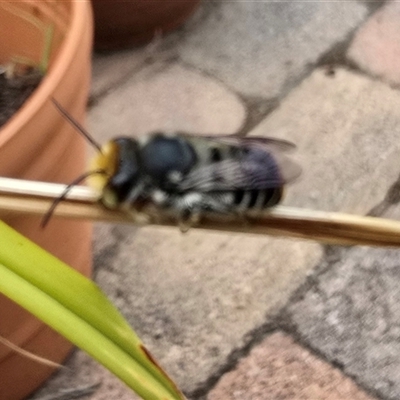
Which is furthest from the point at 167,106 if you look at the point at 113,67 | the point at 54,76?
the point at 54,76

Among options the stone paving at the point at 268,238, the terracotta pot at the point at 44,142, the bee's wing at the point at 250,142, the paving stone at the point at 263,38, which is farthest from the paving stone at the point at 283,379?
the paving stone at the point at 263,38

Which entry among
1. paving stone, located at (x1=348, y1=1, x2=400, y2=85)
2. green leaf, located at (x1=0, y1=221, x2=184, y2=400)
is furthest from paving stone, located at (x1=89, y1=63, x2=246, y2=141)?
green leaf, located at (x1=0, y1=221, x2=184, y2=400)

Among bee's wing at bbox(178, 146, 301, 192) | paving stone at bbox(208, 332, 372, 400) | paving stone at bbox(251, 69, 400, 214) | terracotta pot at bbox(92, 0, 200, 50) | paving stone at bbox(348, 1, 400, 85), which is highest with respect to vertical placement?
bee's wing at bbox(178, 146, 301, 192)

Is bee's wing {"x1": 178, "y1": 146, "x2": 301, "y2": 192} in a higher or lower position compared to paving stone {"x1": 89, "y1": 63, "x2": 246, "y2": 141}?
higher

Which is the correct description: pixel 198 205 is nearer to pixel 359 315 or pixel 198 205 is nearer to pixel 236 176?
pixel 236 176

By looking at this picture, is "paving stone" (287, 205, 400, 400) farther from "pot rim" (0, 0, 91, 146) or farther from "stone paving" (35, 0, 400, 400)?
"pot rim" (0, 0, 91, 146)

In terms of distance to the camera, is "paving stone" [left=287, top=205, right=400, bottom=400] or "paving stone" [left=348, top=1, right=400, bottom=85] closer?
"paving stone" [left=287, top=205, right=400, bottom=400]

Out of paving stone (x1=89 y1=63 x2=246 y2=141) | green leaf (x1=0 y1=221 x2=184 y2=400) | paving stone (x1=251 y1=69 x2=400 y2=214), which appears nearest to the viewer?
green leaf (x1=0 y1=221 x2=184 y2=400)

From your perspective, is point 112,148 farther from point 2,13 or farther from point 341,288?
point 341,288
